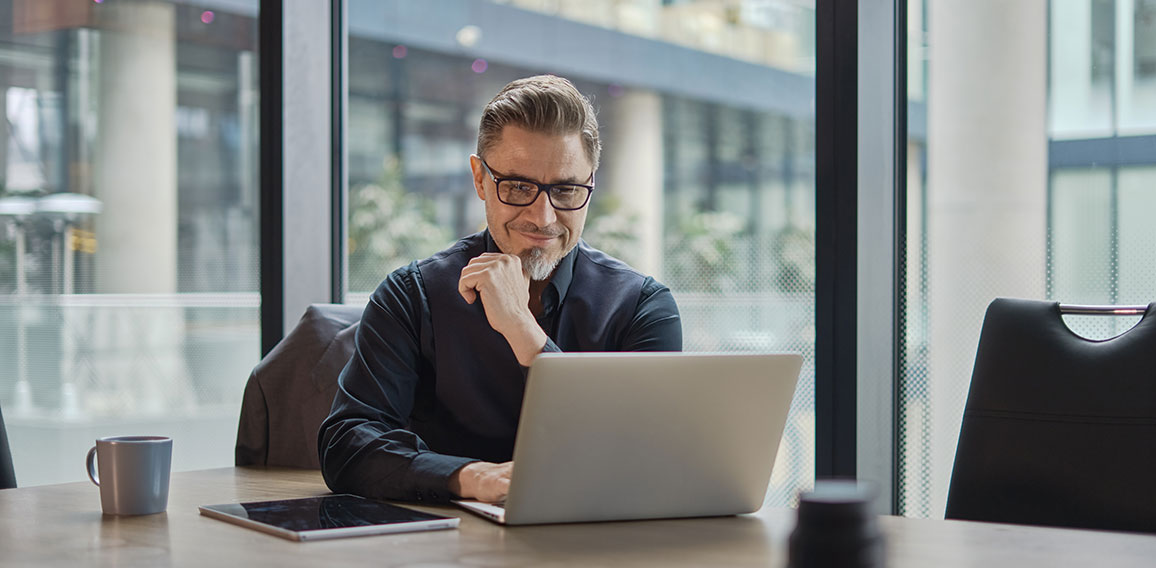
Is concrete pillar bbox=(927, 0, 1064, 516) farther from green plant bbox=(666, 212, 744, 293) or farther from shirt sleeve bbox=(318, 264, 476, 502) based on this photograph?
shirt sleeve bbox=(318, 264, 476, 502)

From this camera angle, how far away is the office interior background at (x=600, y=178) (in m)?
2.12

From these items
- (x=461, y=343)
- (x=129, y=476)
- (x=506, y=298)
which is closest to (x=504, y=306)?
(x=506, y=298)

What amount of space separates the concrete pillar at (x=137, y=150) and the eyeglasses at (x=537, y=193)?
1.68 meters

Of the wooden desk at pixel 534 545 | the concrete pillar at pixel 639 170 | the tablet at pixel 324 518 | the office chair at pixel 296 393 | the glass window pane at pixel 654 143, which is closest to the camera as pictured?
the wooden desk at pixel 534 545

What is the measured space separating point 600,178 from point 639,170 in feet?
0.38

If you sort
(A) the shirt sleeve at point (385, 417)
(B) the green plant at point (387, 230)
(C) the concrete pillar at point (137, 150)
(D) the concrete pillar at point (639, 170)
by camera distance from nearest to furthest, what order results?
1. (A) the shirt sleeve at point (385, 417)
2. (D) the concrete pillar at point (639, 170)
3. (B) the green plant at point (387, 230)
4. (C) the concrete pillar at point (137, 150)

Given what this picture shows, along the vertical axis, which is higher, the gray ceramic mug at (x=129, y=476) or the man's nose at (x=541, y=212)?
the man's nose at (x=541, y=212)

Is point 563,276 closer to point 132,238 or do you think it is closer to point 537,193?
point 537,193

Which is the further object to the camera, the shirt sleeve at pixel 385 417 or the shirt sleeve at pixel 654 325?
the shirt sleeve at pixel 654 325

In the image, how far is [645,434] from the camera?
1.22 metres

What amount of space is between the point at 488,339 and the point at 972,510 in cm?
87

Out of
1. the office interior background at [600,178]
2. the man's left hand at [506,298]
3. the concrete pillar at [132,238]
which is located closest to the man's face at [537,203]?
the man's left hand at [506,298]

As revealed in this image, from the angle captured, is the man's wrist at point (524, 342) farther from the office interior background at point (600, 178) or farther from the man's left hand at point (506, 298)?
the office interior background at point (600, 178)

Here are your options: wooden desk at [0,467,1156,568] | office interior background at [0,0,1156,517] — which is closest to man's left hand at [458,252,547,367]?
wooden desk at [0,467,1156,568]
